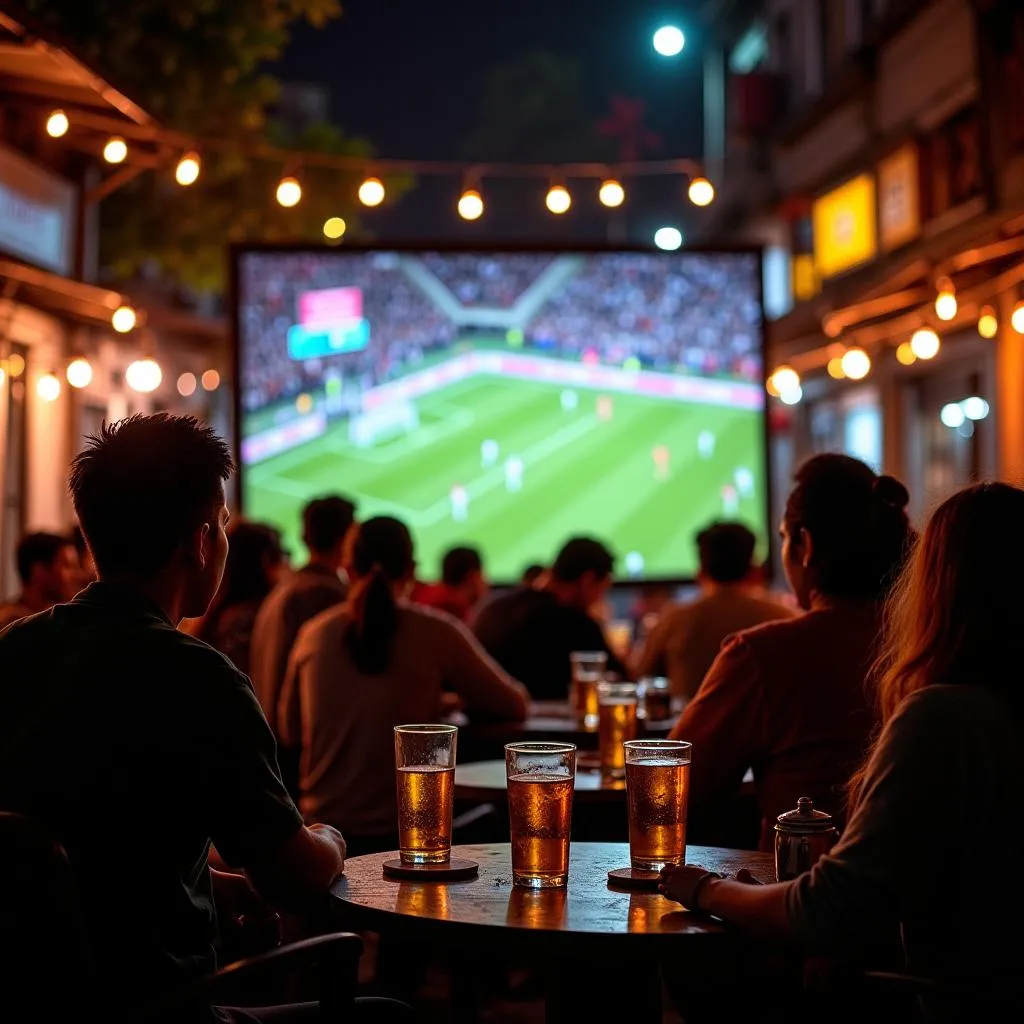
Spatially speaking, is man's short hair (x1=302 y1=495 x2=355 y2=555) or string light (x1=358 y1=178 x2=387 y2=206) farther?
string light (x1=358 y1=178 x2=387 y2=206)

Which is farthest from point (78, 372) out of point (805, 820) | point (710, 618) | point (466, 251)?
point (805, 820)

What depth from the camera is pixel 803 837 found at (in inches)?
86.8

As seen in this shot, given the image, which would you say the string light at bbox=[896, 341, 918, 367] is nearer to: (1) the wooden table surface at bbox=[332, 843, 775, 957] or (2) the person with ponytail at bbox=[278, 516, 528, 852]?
(2) the person with ponytail at bbox=[278, 516, 528, 852]

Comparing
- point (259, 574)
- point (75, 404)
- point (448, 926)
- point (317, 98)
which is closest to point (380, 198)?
point (259, 574)

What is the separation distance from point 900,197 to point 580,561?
880 centimetres

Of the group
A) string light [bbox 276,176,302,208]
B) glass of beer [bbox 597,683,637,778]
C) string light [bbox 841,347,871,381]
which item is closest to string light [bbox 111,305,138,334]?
string light [bbox 276,176,302,208]

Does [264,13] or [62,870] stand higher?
[264,13]

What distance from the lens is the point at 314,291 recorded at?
8.59 meters

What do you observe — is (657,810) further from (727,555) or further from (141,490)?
(727,555)

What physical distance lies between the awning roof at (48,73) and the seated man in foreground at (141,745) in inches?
262

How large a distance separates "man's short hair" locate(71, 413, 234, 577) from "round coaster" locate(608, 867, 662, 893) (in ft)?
2.71

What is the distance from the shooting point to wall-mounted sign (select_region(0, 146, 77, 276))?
1192cm

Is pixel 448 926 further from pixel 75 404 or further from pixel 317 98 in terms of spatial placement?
pixel 317 98

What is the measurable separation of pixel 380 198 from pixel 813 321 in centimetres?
719
